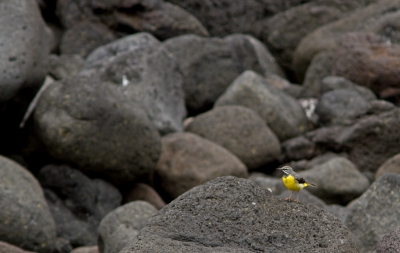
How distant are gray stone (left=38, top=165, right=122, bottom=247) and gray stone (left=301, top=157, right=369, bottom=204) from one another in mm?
3795

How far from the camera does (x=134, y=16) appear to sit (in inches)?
771

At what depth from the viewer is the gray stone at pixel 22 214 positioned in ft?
30.9

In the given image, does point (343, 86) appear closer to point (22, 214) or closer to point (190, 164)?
point (190, 164)

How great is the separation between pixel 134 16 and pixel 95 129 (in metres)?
8.83

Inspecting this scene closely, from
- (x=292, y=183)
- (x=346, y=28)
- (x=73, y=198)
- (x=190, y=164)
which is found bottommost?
(x=346, y=28)

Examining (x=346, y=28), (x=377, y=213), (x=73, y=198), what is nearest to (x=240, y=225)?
(x=377, y=213)

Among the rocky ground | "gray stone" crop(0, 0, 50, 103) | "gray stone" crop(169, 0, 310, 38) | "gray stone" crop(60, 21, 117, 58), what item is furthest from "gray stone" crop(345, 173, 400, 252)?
"gray stone" crop(169, 0, 310, 38)

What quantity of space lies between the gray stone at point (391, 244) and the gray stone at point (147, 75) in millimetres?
9134

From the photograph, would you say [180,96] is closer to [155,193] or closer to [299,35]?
[155,193]

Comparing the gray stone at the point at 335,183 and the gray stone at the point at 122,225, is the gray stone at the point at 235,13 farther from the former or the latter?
the gray stone at the point at 122,225

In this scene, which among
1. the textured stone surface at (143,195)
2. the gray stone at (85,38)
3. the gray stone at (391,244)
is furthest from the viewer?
the gray stone at (85,38)

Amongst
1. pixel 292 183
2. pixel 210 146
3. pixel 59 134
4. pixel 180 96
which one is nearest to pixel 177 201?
pixel 292 183

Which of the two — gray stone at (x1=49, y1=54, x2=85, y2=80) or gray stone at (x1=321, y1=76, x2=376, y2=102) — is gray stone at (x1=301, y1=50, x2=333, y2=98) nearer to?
gray stone at (x1=321, y1=76, x2=376, y2=102)

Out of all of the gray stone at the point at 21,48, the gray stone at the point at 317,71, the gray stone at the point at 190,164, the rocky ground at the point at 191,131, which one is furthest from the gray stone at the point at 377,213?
the gray stone at the point at 317,71
